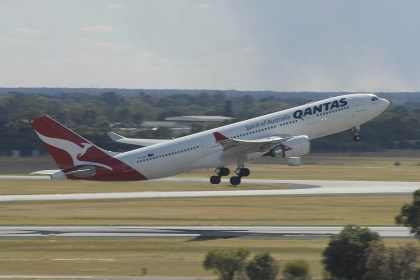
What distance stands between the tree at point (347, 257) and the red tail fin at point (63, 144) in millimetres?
39457

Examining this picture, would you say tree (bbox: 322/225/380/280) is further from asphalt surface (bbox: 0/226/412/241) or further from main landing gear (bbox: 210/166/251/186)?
main landing gear (bbox: 210/166/251/186)

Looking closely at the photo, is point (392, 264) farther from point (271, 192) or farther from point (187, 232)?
point (271, 192)

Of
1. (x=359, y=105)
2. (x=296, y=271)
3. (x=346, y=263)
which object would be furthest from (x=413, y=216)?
(x=359, y=105)

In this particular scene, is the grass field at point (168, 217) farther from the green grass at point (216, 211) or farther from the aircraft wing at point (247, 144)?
the aircraft wing at point (247, 144)

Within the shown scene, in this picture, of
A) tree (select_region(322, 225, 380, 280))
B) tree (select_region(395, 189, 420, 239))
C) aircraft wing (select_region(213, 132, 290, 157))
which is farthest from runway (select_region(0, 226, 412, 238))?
tree (select_region(322, 225, 380, 280))

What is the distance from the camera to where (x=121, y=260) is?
60750 millimetres

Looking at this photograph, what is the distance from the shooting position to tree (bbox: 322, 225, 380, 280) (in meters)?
49.3

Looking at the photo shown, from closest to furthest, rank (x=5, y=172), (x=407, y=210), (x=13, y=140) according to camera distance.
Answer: (x=407, y=210) → (x=5, y=172) → (x=13, y=140)

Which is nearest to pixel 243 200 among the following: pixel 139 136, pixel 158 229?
pixel 158 229

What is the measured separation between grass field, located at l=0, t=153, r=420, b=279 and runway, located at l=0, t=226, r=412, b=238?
239 centimetres

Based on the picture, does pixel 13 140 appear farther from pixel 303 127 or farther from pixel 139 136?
pixel 303 127

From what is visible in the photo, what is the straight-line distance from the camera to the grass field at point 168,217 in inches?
2340

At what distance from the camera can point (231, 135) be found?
290 feet

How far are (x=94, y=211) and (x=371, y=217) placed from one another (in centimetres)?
2753
